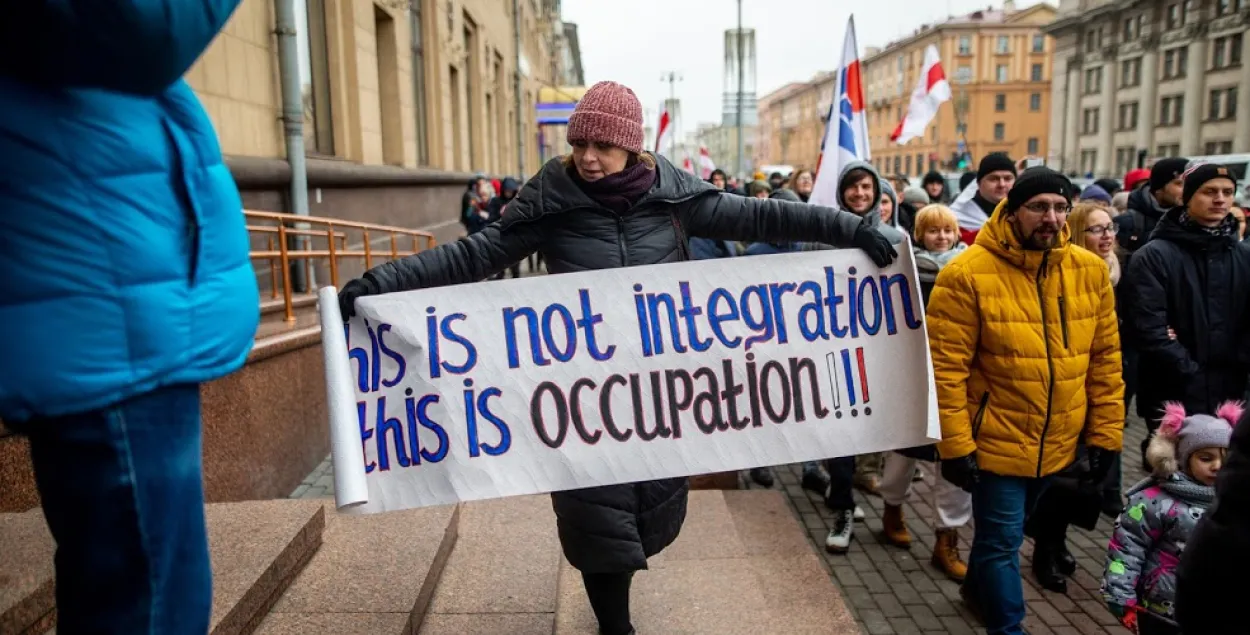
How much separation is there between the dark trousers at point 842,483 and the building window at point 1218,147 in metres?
52.3

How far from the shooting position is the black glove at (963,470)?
3.25 m

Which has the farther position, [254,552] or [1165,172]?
[1165,172]

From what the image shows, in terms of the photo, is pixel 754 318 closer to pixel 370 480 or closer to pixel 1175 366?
pixel 370 480

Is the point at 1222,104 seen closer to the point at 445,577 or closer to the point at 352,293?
the point at 445,577

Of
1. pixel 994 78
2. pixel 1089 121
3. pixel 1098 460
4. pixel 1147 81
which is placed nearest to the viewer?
pixel 1098 460

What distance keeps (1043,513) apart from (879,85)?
10340 centimetres

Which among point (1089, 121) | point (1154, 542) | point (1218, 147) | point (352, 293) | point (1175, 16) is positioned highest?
point (1175, 16)

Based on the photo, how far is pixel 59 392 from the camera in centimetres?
145

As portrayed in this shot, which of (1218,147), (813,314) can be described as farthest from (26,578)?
Answer: (1218,147)

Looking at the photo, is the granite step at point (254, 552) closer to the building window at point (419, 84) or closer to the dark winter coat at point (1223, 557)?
the dark winter coat at point (1223, 557)

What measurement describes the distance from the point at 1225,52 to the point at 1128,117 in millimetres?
8788

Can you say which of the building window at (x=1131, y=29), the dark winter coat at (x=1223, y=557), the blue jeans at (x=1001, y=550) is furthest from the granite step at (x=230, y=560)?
the building window at (x=1131, y=29)

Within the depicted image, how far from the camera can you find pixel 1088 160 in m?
59.9

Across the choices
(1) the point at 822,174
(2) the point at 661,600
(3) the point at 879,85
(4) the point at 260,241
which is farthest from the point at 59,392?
(3) the point at 879,85
